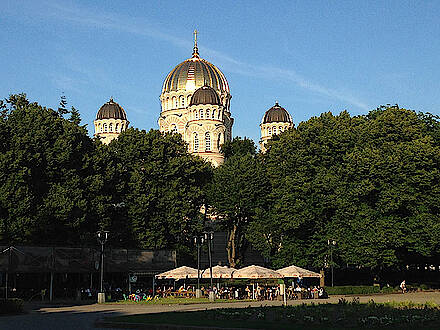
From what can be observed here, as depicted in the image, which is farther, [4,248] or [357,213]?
[357,213]

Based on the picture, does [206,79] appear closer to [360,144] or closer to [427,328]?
[360,144]

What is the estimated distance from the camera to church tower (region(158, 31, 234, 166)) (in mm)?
115000

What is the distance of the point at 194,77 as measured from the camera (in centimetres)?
12950

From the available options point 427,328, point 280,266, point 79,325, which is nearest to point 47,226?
point 280,266

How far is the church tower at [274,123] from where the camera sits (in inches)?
5192

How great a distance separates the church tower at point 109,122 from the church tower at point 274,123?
100 ft

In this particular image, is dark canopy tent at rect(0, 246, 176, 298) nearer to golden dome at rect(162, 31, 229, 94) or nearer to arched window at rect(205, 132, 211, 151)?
arched window at rect(205, 132, 211, 151)

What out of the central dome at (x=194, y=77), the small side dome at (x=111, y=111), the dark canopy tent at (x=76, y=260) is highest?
the central dome at (x=194, y=77)

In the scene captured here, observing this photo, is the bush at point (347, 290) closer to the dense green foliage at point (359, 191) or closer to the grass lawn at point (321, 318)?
the dense green foliage at point (359, 191)

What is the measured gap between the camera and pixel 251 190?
225 ft

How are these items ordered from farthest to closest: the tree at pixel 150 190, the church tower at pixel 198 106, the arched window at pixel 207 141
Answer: the arched window at pixel 207 141 → the church tower at pixel 198 106 → the tree at pixel 150 190

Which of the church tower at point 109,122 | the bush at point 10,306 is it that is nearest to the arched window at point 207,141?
the church tower at point 109,122

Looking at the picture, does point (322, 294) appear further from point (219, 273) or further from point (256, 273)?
point (219, 273)

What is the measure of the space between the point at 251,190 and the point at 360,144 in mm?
15581
